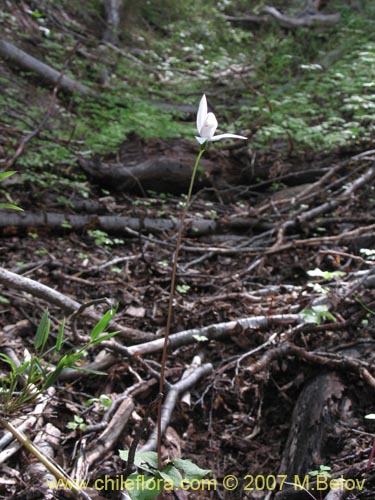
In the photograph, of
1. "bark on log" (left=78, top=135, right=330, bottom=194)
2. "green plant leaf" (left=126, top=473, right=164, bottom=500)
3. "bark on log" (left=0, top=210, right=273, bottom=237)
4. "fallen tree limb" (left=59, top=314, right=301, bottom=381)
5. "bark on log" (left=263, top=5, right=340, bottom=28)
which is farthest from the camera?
"bark on log" (left=263, top=5, right=340, bottom=28)

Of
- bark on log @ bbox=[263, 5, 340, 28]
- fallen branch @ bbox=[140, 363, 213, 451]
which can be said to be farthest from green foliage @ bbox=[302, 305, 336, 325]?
bark on log @ bbox=[263, 5, 340, 28]

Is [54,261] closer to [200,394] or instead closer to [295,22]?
[200,394]

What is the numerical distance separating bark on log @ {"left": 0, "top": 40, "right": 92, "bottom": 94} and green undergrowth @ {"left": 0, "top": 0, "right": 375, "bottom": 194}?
184 millimetres

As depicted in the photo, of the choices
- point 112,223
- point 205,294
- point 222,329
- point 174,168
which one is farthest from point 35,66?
point 222,329

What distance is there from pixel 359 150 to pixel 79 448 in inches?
192

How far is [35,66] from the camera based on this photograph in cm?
757

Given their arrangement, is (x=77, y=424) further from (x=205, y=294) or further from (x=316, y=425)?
(x=205, y=294)

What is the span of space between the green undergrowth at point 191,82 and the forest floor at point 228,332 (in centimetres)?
137

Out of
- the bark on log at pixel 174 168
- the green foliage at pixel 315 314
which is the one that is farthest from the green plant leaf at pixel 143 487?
the bark on log at pixel 174 168

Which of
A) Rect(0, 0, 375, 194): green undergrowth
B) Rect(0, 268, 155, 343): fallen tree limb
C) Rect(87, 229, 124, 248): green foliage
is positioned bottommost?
Rect(87, 229, 124, 248): green foliage

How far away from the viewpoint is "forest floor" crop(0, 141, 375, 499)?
1717 mm

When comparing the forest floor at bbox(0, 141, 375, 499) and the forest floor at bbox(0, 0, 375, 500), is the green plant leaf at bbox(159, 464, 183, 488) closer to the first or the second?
the forest floor at bbox(0, 0, 375, 500)

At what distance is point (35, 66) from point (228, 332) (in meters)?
7.07

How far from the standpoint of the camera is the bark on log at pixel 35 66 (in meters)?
7.45
